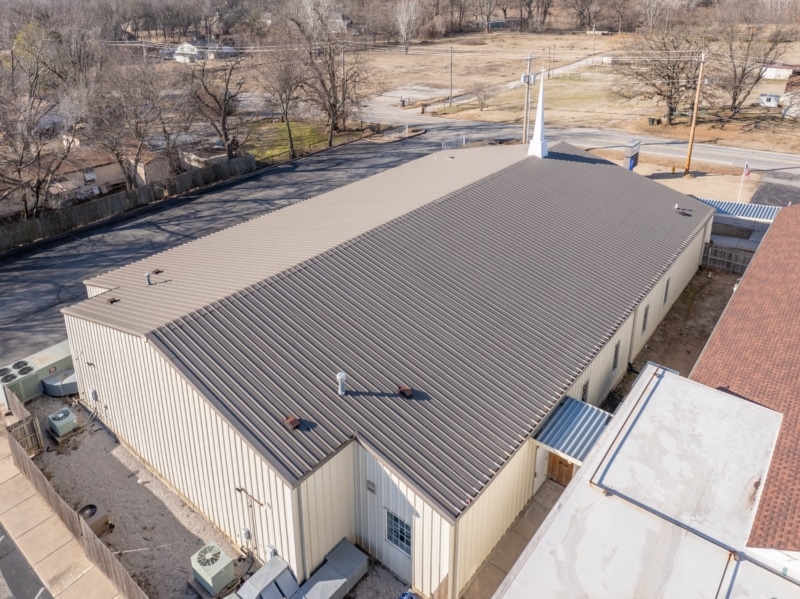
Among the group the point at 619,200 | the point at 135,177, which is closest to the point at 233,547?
the point at 619,200

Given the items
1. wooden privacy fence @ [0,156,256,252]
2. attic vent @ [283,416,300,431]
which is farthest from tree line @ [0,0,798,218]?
attic vent @ [283,416,300,431]

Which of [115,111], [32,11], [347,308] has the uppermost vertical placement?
[32,11]

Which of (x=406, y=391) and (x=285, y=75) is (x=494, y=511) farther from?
(x=285, y=75)

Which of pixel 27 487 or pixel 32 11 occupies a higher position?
pixel 32 11

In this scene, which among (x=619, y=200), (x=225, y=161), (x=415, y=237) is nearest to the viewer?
(x=415, y=237)

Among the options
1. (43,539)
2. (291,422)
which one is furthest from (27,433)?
(291,422)

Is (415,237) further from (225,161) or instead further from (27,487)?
(225,161)

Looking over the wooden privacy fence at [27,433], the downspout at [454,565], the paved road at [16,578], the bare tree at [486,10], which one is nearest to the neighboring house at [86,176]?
the wooden privacy fence at [27,433]
